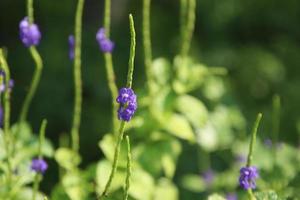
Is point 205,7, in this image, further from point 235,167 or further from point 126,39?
point 235,167

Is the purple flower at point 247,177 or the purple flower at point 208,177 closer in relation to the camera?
the purple flower at point 247,177

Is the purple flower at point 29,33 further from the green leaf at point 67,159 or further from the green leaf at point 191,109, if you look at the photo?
the green leaf at point 191,109

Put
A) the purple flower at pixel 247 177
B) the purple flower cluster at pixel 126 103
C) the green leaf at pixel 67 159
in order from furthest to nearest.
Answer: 1. the green leaf at pixel 67 159
2. the purple flower at pixel 247 177
3. the purple flower cluster at pixel 126 103

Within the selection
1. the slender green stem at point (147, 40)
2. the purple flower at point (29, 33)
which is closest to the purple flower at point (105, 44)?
the slender green stem at point (147, 40)

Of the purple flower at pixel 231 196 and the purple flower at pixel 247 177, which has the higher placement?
the purple flower at pixel 231 196

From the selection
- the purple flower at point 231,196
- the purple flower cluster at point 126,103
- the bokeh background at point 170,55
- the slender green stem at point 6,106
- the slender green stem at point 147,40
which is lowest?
the purple flower cluster at point 126,103

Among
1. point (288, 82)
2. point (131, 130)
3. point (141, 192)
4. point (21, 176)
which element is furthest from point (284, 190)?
point (288, 82)

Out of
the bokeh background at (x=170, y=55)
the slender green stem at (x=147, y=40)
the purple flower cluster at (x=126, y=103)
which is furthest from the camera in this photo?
the bokeh background at (x=170, y=55)
